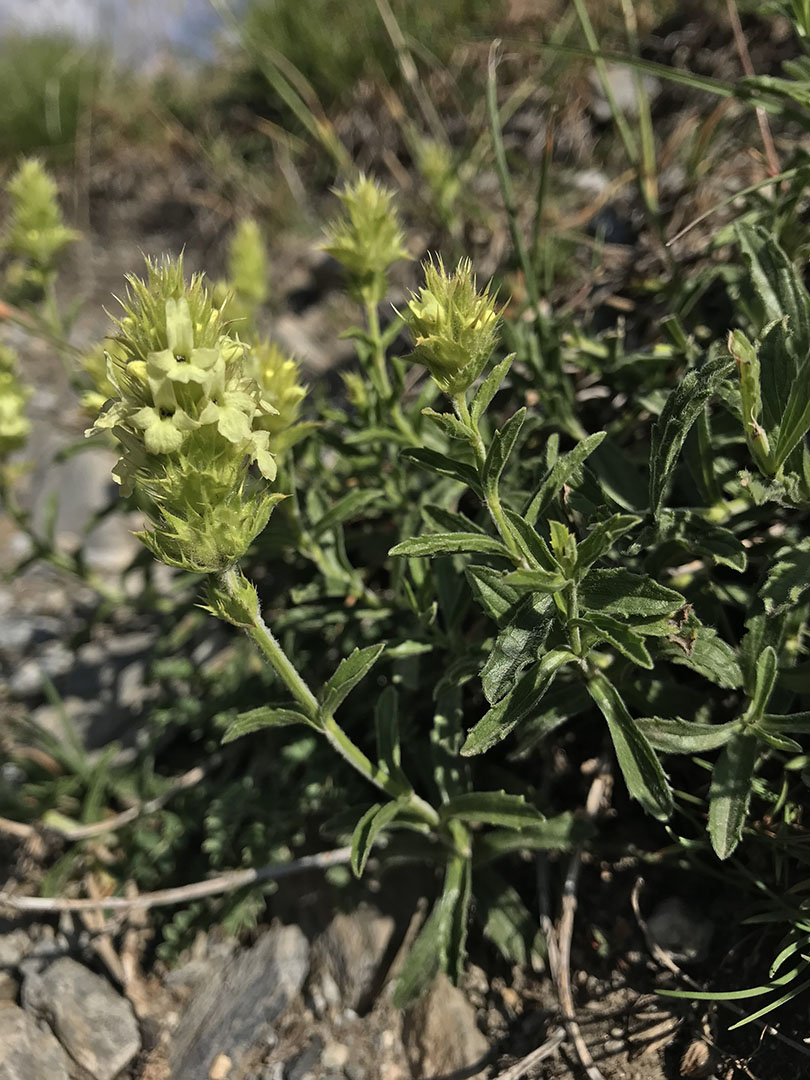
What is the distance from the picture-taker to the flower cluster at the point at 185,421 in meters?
1.42

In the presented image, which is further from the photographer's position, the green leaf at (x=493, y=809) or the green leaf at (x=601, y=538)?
the green leaf at (x=493, y=809)

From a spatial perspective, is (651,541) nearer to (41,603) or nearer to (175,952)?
(175,952)

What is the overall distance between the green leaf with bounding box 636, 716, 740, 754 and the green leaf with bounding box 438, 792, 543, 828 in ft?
1.07

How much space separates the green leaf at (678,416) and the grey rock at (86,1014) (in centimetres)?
199

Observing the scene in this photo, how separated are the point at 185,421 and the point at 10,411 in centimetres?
176

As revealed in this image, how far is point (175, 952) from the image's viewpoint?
2523mm

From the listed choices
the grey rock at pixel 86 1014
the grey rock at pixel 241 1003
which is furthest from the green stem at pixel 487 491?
the grey rock at pixel 86 1014

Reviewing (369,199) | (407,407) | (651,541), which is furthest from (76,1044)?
(369,199)

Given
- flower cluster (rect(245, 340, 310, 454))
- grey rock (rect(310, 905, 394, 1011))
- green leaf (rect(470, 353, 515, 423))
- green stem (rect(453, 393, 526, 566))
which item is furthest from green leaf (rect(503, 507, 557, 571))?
grey rock (rect(310, 905, 394, 1011))

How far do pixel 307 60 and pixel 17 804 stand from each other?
512 cm

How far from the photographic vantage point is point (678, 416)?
1863mm

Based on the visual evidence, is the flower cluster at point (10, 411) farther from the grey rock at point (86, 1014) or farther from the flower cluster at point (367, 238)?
the grey rock at point (86, 1014)

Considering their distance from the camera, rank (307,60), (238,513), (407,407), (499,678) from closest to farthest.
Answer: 1. (238,513)
2. (499,678)
3. (407,407)
4. (307,60)

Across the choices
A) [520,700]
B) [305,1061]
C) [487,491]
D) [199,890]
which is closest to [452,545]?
[487,491]
